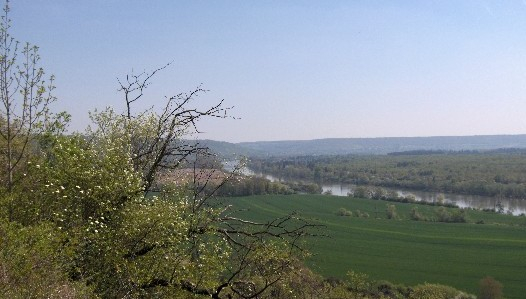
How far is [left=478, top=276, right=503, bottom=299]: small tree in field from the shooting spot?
129 ft

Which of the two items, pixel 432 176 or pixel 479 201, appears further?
pixel 432 176

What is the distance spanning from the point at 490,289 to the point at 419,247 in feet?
54.0

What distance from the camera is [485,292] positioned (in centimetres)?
3969

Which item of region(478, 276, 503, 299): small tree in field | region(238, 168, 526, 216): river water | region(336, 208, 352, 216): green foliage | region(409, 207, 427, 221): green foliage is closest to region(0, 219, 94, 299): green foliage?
region(478, 276, 503, 299): small tree in field

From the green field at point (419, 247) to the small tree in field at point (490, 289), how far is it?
0.72 metres

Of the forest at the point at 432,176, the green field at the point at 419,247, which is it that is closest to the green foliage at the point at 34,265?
the green field at the point at 419,247

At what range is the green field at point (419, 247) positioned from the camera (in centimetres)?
4519

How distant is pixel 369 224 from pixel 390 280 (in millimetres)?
24623

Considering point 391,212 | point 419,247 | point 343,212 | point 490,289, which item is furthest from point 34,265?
point 391,212

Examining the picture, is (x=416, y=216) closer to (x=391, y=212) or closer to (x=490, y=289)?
(x=391, y=212)

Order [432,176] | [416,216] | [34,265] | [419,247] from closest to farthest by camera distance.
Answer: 1. [34,265]
2. [419,247]
3. [416,216]
4. [432,176]

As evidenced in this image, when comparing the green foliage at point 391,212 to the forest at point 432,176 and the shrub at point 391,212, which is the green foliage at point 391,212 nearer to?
the shrub at point 391,212

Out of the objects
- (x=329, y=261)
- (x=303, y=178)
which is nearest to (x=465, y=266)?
(x=329, y=261)

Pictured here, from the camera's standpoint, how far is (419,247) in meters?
56.1
